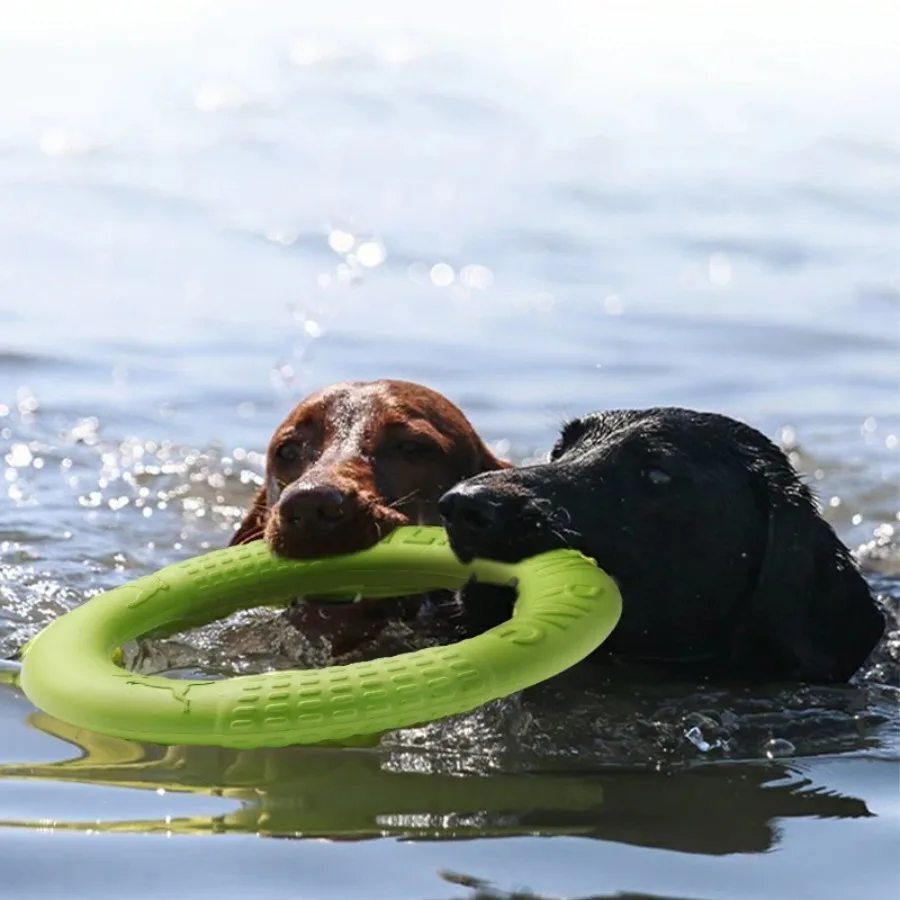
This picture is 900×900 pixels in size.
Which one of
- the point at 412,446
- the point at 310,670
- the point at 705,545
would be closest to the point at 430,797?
the point at 310,670

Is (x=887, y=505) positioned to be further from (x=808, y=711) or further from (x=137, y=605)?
(x=137, y=605)

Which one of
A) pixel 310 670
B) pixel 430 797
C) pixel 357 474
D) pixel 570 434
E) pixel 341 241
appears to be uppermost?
pixel 341 241

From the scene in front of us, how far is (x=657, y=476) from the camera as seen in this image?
18.7ft

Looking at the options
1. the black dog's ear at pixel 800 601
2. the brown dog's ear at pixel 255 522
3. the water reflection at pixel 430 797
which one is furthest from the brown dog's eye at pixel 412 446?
the water reflection at pixel 430 797

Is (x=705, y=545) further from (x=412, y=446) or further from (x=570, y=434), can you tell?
(x=412, y=446)

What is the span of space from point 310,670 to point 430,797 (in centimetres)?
43

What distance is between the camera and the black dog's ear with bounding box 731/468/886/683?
5.74 metres

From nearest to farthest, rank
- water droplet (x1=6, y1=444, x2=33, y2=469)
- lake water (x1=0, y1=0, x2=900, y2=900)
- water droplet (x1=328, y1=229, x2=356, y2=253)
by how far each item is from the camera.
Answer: lake water (x1=0, y1=0, x2=900, y2=900) < water droplet (x1=6, y1=444, x2=33, y2=469) < water droplet (x1=328, y1=229, x2=356, y2=253)

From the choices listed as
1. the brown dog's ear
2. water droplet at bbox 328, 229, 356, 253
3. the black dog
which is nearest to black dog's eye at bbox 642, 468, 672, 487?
the black dog

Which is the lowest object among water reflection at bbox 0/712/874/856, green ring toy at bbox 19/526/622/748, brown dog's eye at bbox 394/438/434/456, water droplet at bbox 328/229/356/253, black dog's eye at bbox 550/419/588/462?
water reflection at bbox 0/712/874/856

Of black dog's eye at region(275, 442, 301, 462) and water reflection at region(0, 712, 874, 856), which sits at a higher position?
black dog's eye at region(275, 442, 301, 462)

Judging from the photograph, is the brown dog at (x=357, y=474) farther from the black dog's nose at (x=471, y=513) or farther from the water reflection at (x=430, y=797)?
the water reflection at (x=430, y=797)

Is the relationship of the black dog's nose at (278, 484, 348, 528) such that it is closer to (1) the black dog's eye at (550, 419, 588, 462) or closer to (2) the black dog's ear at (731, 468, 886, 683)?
(1) the black dog's eye at (550, 419, 588, 462)

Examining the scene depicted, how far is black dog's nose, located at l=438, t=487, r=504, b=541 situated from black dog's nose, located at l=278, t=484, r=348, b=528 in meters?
0.42
